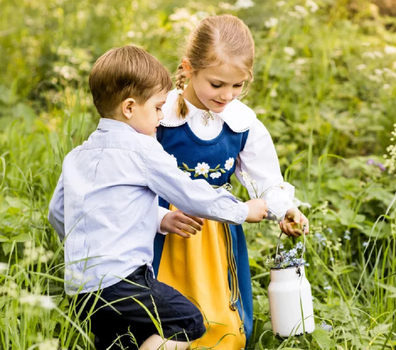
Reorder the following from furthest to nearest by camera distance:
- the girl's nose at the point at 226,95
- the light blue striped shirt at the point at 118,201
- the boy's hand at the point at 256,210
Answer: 1. the girl's nose at the point at 226,95
2. the boy's hand at the point at 256,210
3. the light blue striped shirt at the point at 118,201

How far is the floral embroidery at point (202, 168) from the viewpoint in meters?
2.05

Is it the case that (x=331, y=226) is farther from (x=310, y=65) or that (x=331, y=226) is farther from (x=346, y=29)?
(x=346, y=29)

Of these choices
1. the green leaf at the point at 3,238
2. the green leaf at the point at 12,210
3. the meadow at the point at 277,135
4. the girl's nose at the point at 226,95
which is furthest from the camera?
the green leaf at the point at 12,210

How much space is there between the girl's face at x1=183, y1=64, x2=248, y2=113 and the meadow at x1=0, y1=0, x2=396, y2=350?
25 centimetres

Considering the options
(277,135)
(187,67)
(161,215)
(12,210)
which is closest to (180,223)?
(161,215)

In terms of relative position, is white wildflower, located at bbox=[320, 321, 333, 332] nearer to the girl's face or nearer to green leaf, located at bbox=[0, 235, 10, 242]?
the girl's face

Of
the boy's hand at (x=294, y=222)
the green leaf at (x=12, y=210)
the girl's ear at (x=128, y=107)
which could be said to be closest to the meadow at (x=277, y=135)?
the green leaf at (x=12, y=210)

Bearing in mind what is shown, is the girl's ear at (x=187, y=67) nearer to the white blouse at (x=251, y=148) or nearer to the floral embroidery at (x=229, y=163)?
the white blouse at (x=251, y=148)

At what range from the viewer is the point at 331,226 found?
2.85 meters

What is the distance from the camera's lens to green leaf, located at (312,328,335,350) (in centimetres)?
189

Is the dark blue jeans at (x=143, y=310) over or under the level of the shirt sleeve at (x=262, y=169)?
under

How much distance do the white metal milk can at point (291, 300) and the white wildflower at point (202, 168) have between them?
44 centimetres

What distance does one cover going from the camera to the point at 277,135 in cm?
357

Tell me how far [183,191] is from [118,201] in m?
0.20
